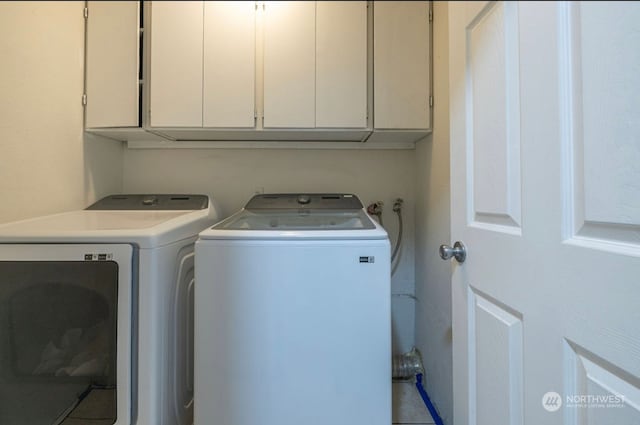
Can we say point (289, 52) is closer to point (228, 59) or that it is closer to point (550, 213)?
point (228, 59)

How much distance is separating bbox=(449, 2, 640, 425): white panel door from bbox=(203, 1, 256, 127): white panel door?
3.54 ft

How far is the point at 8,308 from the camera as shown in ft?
3.54

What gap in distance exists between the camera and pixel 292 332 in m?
1.11

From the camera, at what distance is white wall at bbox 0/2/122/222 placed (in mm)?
1221

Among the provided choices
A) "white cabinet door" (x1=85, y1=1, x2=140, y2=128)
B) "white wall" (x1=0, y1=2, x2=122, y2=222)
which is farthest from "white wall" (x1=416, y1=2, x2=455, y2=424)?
"white wall" (x1=0, y1=2, x2=122, y2=222)

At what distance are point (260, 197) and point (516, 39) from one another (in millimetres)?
1378

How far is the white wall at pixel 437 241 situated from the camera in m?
1.43

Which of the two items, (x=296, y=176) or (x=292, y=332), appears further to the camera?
(x=296, y=176)

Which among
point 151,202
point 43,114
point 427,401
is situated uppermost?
point 43,114

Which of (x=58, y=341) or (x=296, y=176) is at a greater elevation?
(x=296, y=176)

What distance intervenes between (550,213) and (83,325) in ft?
4.88

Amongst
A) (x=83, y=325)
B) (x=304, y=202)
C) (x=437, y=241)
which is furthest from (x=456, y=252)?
(x=83, y=325)

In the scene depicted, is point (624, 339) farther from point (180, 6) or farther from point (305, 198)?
point (180, 6)

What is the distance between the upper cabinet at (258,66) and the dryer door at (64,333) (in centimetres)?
83
